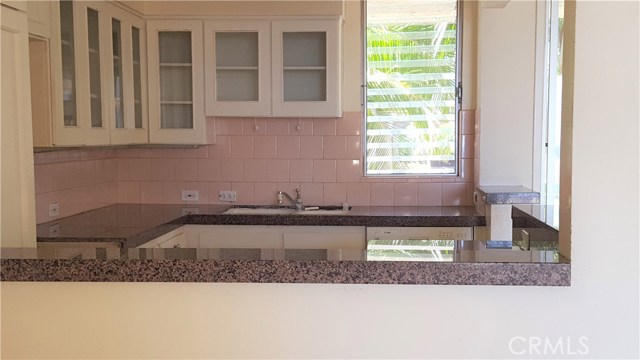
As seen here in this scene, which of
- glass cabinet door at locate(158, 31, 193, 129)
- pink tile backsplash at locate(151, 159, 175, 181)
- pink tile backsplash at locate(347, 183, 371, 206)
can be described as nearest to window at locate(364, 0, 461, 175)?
pink tile backsplash at locate(347, 183, 371, 206)

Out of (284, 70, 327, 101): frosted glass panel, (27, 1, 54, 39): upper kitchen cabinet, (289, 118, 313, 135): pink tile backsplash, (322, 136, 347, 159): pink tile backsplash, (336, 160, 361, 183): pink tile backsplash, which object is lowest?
(336, 160, 361, 183): pink tile backsplash

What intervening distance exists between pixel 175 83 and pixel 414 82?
163cm

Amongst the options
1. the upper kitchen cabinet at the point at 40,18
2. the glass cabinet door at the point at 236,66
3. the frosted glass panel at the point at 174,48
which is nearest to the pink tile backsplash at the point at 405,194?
the glass cabinet door at the point at 236,66

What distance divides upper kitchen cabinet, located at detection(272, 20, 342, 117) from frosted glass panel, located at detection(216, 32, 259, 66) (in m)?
0.18

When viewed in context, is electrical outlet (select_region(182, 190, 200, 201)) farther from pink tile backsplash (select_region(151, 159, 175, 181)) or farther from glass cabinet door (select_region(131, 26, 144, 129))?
glass cabinet door (select_region(131, 26, 144, 129))

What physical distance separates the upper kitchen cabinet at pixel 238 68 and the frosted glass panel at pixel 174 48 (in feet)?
0.52

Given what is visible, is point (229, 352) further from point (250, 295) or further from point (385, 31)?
point (385, 31)

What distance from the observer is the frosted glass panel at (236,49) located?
3.79m

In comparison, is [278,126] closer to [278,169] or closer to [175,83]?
[278,169]

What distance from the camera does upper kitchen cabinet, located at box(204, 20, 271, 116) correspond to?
371cm

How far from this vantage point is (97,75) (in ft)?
10.4

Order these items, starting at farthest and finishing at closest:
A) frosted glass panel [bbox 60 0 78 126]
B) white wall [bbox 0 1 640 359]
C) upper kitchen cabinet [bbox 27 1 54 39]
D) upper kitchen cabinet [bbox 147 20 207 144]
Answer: upper kitchen cabinet [bbox 147 20 207 144] < frosted glass panel [bbox 60 0 78 126] < upper kitchen cabinet [bbox 27 1 54 39] < white wall [bbox 0 1 640 359]

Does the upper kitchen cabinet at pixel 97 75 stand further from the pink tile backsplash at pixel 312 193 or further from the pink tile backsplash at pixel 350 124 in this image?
the pink tile backsplash at pixel 350 124

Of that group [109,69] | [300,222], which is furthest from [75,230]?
[300,222]
